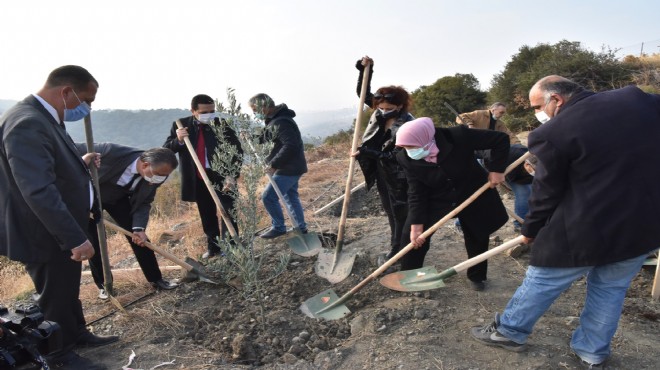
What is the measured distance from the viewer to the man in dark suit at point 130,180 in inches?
138

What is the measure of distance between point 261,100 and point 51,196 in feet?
7.80

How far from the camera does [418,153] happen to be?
3111 millimetres

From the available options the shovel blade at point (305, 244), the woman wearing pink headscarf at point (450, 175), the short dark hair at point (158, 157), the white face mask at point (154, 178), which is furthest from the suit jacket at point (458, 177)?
the white face mask at point (154, 178)

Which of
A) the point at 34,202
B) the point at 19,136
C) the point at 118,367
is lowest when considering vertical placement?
the point at 118,367

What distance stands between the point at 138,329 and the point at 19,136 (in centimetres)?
173

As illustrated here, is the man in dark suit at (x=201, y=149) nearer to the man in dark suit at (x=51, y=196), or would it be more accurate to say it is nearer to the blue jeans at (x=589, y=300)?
the man in dark suit at (x=51, y=196)

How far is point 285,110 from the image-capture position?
4.74 metres

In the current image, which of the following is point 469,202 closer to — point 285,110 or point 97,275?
point 285,110

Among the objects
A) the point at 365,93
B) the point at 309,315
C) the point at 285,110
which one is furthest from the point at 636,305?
the point at 285,110

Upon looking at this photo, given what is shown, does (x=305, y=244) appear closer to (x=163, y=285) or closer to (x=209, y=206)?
(x=209, y=206)

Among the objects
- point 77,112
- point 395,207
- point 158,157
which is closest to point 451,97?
point 395,207

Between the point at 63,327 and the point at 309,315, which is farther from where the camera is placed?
the point at 309,315

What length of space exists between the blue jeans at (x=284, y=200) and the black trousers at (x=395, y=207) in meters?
1.17

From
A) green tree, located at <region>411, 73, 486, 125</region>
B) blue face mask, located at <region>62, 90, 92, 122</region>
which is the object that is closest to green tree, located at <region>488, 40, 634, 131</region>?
green tree, located at <region>411, 73, 486, 125</region>
